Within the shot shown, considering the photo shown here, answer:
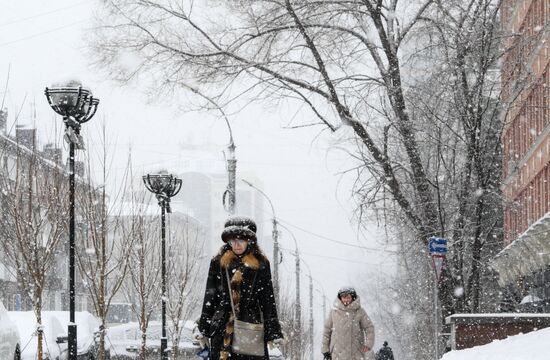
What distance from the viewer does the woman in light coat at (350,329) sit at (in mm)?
14688

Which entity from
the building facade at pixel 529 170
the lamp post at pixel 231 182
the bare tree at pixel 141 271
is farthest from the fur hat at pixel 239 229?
the lamp post at pixel 231 182

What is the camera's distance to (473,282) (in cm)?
2302

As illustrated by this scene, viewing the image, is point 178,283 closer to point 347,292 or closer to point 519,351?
point 347,292

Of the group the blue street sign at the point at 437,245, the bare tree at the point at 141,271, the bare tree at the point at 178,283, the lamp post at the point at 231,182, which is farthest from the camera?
the bare tree at the point at 178,283

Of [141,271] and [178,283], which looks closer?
[141,271]

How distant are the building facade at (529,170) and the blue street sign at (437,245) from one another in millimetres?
2782

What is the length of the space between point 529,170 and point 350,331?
70.4 feet

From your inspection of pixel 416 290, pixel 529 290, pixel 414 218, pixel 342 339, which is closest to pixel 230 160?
pixel 414 218

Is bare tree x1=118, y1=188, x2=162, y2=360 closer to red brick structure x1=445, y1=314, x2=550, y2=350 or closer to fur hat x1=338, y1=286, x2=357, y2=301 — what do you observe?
fur hat x1=338, y1=286, x2=357, y2=301

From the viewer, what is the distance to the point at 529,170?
34844 millimetres

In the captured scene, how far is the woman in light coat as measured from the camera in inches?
578

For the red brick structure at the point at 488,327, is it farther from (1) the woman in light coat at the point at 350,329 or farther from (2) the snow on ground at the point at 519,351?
(2) the snow on ground at the point at 519,351

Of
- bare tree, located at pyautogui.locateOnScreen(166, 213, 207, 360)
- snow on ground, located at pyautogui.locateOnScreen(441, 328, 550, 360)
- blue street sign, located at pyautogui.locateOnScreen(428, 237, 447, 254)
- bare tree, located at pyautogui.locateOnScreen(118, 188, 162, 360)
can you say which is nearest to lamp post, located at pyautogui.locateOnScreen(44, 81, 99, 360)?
snow on ground, located at pyautogui.locateOnScreen(441, 328, 550, 360)

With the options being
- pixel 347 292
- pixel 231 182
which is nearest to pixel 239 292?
pixel 347 292
